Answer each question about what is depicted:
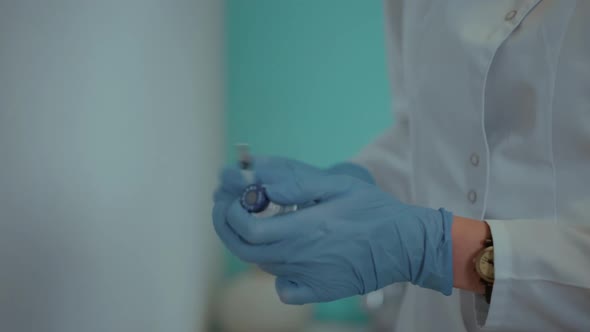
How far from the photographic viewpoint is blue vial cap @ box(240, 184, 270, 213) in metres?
0.58

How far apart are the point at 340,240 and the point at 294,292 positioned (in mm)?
92

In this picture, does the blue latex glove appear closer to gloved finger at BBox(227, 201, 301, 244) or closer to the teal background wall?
gloved finger at BBox(227, 201, 301, 244)

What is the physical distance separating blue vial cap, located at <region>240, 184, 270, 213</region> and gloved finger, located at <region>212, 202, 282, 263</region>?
0.14ft

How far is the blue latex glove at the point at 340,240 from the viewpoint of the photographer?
1.86ft

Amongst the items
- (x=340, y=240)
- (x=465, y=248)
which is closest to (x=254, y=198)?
(x=340, y=240)

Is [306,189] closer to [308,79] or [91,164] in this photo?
[91,164]

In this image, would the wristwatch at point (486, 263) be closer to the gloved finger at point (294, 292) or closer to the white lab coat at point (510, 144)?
the white lab coat at point (510, 144)

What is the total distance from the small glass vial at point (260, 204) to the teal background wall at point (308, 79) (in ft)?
A: 3.42

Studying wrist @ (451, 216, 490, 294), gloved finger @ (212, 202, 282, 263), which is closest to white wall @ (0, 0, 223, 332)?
gloved finger @ (212, 202, 282, 263)

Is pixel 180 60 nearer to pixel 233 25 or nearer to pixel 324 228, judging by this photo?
pixel 324 228

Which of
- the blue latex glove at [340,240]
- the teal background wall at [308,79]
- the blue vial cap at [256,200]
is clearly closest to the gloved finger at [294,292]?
the blue latex glove at [340,240]

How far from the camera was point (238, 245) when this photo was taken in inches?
23.4

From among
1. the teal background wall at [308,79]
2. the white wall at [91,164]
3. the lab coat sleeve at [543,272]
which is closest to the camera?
the white wall at [91,164]

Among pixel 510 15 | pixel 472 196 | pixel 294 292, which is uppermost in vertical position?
pixel 510 15
